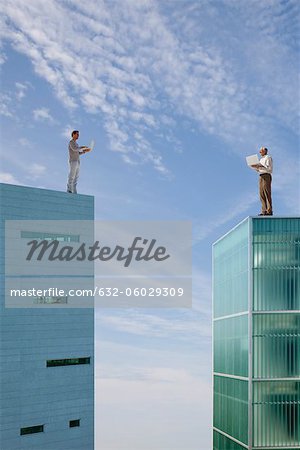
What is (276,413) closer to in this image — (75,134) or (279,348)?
(279,348)

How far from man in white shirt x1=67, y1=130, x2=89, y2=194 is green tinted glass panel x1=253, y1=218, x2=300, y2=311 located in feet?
51.2

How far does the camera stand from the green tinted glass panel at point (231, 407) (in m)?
33.6

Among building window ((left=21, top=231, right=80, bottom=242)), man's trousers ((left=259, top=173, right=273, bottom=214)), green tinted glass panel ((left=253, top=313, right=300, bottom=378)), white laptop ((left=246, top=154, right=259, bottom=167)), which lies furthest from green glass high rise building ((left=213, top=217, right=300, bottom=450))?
building window ((left=21, top=231, right=80, bottom=242))

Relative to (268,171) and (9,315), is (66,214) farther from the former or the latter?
(268,171)

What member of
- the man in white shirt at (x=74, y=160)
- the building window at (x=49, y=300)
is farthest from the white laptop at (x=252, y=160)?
the building window at (x=49, y=300)

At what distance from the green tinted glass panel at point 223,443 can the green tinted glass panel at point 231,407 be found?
0.43 meters

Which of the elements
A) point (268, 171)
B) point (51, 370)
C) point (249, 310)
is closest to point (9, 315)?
point (51, 370)

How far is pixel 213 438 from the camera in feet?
137

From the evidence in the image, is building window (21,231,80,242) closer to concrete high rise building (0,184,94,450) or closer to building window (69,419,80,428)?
concrete high rise building (0,184,94,450)

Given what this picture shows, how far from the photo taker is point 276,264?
1298 inches

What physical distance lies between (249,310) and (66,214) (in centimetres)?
1700

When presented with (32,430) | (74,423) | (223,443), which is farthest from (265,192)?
(32,430)

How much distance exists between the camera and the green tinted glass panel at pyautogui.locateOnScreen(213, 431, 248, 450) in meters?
35.4

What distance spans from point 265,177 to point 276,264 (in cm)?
511
